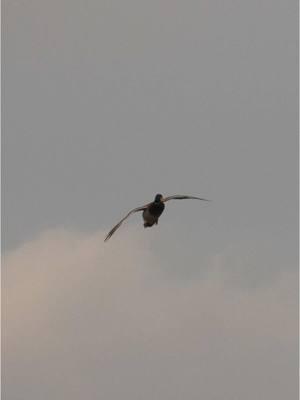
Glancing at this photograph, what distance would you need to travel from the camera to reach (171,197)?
71.5m

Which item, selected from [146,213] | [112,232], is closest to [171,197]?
[146,213]

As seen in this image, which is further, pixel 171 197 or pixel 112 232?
pixel 171 197

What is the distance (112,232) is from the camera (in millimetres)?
65562

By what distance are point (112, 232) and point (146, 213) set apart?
511cm

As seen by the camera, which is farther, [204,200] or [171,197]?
[171,197]

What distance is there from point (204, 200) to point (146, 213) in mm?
5931

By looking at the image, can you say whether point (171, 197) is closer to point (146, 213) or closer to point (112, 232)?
point (146, 213)

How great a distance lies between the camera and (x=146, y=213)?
6962cm

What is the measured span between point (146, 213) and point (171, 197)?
3198mm

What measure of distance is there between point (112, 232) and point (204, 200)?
794 cm

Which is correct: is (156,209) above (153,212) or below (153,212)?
above
